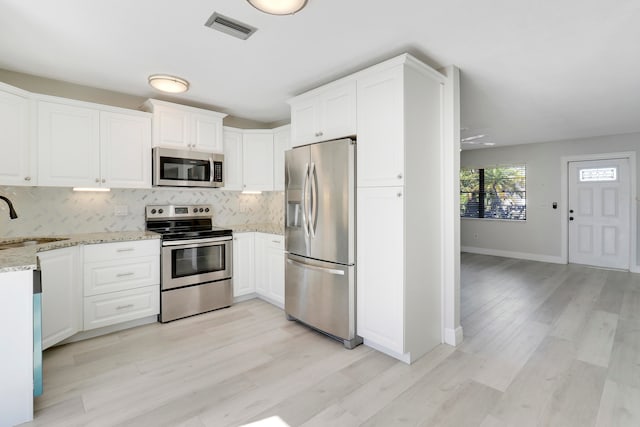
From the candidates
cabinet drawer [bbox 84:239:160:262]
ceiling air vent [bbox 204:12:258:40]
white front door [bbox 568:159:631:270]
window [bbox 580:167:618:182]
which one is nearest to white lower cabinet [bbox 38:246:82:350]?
cabinet drawer [bbox 84:239:160:262]

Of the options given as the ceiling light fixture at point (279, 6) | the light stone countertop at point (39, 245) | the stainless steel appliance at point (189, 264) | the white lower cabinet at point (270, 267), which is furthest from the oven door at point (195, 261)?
the ceiling light fixture at point (279, 6)

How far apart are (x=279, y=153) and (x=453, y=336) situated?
2.92 meters

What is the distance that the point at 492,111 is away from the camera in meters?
4.19

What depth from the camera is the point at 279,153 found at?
4191 millimetres

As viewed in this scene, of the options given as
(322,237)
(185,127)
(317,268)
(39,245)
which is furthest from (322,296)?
(185,127)

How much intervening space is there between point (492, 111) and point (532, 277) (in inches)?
114

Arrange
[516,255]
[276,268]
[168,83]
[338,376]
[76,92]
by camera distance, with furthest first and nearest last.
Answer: [516,255], [276,268], [76,92], [168,83], [338,376]

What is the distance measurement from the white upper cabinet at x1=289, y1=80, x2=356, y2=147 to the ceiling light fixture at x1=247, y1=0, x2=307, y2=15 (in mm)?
973

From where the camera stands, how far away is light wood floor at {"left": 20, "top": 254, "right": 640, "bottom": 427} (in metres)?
1.91

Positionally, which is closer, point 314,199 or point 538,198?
point 314,199

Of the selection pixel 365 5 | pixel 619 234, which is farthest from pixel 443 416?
pixel 619 234

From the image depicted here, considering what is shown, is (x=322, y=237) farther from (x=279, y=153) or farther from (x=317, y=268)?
(x=279, y=153)

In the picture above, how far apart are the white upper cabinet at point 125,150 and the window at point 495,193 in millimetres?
6872

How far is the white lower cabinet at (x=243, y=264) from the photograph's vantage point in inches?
153
